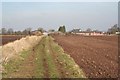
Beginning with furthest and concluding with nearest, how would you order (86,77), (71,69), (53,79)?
(71,69)
(86,77)
(53,79)

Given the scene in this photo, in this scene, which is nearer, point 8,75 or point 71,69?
point 8,75

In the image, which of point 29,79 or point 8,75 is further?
point 8,75

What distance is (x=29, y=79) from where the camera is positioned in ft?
39.8

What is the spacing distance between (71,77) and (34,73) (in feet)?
6.82

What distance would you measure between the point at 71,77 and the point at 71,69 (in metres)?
2.50

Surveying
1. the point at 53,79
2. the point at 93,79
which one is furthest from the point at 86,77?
the point at 53,79

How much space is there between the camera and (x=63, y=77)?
1249 centimetres

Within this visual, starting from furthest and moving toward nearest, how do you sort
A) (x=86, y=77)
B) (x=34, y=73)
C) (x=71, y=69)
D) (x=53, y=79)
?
(x=71, y=69)
(x=34, y=73)
(x=86, y=77)
(x=53, y=79)

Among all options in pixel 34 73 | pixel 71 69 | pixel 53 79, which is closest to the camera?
pixel 53 79

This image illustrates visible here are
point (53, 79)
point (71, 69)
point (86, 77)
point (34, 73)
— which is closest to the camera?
point (53, 79)

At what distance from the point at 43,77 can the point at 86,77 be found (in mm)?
1817

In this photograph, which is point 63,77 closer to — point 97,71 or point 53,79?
point 53,79

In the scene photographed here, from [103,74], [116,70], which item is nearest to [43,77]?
[103,74]

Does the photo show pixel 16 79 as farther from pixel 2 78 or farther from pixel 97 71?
pixel 97 71
